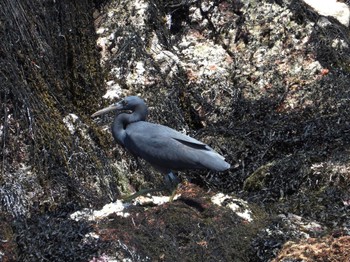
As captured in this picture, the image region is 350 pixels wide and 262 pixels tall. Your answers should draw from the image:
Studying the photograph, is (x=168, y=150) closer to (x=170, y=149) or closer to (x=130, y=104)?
(x=170, y=149)

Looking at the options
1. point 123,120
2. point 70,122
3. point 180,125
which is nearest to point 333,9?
point 180,125

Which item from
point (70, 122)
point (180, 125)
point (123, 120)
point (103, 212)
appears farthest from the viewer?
point (180, 125)

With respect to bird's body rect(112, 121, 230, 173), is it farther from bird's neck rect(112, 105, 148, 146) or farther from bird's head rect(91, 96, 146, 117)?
bird's head rect(91, 96, 146, 117)

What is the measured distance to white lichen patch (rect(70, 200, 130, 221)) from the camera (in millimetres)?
5352

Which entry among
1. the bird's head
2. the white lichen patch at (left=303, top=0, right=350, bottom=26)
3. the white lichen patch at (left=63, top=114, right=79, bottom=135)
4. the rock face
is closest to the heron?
the bird's head

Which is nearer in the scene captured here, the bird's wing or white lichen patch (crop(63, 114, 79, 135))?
the bird's wing

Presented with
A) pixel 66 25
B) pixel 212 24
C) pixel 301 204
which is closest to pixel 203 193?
pixel 301 204

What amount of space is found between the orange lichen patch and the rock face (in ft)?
0.03

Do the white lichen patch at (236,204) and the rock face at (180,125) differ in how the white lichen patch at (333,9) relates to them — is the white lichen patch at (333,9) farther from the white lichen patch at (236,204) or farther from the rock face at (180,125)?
the white lichen patch at (236,204)

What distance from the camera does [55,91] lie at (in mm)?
6891

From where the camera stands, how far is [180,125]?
757cm

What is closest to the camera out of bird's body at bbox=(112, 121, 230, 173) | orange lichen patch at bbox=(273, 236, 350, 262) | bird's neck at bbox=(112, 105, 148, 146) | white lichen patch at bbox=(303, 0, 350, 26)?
orange lichen patch at bbox=(273, 236, 350, 262)

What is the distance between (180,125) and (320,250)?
3.01 metres

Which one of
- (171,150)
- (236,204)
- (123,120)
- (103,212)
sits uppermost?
(123,120)
